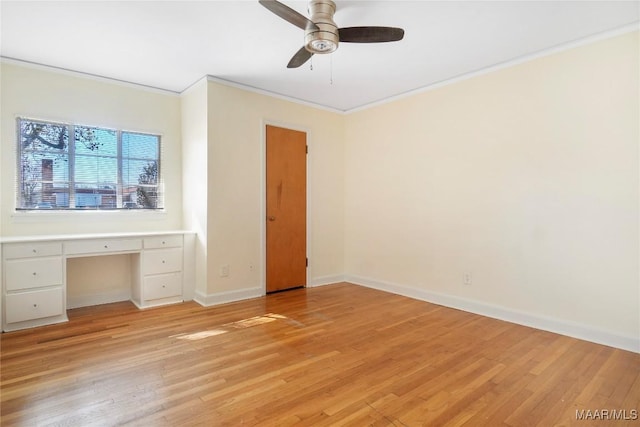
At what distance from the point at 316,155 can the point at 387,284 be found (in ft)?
6.88

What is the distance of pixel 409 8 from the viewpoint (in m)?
2.47

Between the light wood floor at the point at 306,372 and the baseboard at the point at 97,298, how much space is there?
0.24 metres

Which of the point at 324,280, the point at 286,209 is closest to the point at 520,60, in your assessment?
the point at 286,209

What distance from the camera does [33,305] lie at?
3.12 meters

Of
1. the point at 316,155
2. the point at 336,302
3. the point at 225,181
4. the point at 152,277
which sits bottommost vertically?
the point at 336,302

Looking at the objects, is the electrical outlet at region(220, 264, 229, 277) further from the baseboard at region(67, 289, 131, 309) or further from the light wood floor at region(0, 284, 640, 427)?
the baseboard at region(67, 289, 131, 309)

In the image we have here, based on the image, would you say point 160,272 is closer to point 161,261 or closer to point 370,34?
point 161,261

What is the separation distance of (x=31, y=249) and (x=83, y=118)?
1.54 m

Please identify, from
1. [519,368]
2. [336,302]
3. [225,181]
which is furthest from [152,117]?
A: [519,368]

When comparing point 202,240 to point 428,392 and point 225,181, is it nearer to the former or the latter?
point 225,181

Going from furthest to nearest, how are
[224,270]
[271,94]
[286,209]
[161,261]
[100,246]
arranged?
[286,209] → [271,94] → [224,270] → [161,261] → [100,246]

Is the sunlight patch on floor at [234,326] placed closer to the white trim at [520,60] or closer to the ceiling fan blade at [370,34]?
the ceiling fan blade at [370,34]

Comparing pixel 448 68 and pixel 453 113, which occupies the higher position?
pixel 448 68

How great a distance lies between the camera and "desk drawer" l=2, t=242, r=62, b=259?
9.86ft
